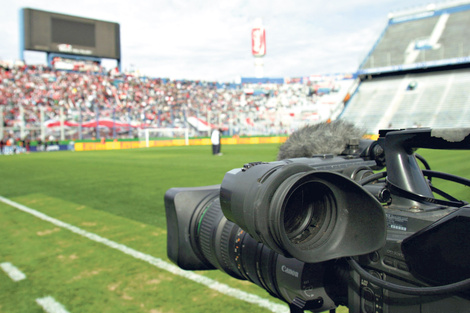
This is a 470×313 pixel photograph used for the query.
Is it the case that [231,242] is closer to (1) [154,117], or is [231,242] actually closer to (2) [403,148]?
(2) [403,148]

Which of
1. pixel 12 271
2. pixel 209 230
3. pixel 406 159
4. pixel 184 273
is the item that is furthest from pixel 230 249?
pixel 12 271

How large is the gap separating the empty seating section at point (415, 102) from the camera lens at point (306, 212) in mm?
27910

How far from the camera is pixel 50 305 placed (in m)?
2.58

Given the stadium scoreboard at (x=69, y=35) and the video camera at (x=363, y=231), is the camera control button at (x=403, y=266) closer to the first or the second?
the video camera at (x=363, y=231)

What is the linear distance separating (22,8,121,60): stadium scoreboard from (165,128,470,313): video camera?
36944 mm

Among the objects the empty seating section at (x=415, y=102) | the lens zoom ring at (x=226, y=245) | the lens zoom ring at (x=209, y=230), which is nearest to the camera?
the lens zoom ring at (x=226, y=245)

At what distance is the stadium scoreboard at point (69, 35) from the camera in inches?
1282

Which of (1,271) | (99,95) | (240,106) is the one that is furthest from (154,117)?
(1,271)

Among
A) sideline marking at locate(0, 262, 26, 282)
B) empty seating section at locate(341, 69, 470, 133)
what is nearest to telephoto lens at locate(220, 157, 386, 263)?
sideline marking at locate(0, 262, 26, 282)

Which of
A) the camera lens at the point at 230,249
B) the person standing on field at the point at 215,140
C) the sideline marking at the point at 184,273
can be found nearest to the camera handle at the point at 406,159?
the camera lens at the point at 230,249

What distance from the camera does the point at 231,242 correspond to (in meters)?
1.94

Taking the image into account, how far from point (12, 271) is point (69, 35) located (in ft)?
119

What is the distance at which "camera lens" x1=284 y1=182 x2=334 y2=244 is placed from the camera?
133 cm

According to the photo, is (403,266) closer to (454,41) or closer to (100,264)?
(100,264)
